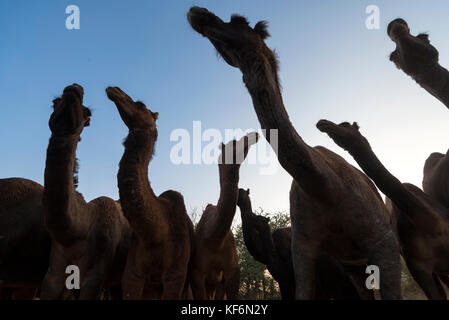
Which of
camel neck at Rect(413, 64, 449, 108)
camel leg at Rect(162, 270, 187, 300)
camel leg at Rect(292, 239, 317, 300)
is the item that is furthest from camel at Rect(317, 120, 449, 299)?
camel leg at Rect(162, 270, 187, 300)

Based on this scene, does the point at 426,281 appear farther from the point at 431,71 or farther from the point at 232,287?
the point at 232,287

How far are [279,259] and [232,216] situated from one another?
1.38 metres

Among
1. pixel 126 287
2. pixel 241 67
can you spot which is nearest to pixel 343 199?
pixel 241 67

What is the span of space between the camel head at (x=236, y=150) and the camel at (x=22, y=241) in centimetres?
385

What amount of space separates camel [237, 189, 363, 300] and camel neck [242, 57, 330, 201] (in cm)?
321

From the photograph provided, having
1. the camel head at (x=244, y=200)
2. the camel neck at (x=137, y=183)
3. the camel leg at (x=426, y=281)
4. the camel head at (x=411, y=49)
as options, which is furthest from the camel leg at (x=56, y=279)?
the camel head at (x=411, y=49)

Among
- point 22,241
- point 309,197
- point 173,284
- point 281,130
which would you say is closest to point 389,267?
point 309,197

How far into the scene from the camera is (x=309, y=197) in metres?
3.88

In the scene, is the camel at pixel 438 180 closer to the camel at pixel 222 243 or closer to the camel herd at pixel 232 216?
the camel herd at pixel 232 216

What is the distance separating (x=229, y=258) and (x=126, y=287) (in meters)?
2.54

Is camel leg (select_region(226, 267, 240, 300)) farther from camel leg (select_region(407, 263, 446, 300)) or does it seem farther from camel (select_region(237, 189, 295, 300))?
camel leg (select_region(407, 263, 446, 300))

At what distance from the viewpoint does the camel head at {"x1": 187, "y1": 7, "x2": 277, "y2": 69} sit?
150 inches

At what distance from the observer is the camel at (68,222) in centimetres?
550

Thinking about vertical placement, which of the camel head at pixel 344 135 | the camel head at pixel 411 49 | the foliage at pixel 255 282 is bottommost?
Answer: the foliage at pixel 255 282
